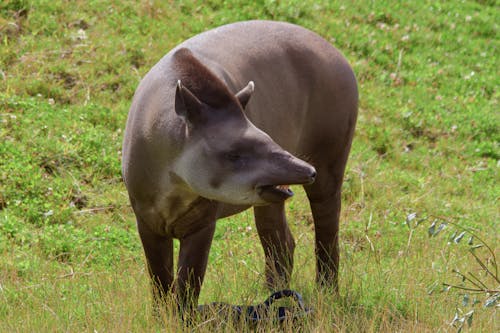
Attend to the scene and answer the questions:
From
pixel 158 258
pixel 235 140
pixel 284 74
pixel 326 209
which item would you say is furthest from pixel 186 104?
pixel 326 209

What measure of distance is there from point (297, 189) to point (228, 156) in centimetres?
387

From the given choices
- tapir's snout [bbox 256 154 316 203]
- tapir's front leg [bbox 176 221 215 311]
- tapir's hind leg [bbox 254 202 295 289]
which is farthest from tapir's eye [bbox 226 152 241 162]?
tapir's hind leg [bbox 254 202 295 289]

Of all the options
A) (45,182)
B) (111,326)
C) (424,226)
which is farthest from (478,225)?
(111,326)

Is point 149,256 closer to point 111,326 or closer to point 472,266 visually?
point 111,326

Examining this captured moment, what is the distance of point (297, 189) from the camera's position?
7.86 metres

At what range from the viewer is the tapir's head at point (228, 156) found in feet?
12.8

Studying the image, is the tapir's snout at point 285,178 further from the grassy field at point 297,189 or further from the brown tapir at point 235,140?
the grassy field at point 297,189

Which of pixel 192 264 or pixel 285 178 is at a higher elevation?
pixel 285 178

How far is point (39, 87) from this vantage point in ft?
27.7

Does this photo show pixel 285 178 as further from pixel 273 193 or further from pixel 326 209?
pixel 326 209

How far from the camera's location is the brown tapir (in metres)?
4.05

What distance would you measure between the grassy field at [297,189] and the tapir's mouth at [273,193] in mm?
601

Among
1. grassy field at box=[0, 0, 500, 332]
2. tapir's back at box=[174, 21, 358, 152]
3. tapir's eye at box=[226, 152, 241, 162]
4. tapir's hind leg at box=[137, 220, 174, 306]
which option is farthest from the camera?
tapir's back at box=[174, 21, 358, 152]

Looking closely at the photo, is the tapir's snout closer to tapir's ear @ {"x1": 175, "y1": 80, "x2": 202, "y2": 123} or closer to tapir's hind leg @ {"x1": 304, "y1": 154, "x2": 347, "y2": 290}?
tapir's ear @ {"x1": 175, "y1": 80, "x2": 202, "y2": 123}
